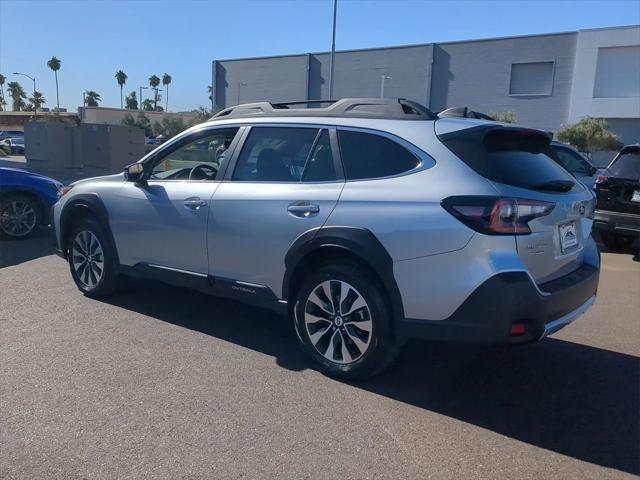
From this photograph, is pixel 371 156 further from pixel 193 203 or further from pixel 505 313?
pixel 193 203

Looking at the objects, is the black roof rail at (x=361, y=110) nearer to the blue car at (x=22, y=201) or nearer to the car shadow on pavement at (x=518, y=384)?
the car shadow on pavement at (x=518, y=384)

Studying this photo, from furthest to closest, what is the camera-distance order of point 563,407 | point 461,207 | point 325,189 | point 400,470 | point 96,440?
1. point 325,189
2. point 563,407
3. point 461,207
4. point 96,440
5. point 400,470

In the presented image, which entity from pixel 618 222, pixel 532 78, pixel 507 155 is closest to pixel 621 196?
pixel 618 222

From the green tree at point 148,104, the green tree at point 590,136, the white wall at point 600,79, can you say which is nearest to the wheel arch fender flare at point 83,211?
the green tree at point 590,136

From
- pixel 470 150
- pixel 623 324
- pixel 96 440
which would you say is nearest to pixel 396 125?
pixel 470 150

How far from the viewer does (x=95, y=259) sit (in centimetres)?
553

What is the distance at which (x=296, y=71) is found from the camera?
186 feet

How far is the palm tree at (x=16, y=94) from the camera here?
348 feet

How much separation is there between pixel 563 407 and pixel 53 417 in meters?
3.18

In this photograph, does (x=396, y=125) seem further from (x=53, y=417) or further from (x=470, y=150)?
(x=53, y=417)

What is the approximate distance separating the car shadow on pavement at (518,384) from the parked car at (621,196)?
4.36 meters

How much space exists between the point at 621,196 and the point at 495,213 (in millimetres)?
6161

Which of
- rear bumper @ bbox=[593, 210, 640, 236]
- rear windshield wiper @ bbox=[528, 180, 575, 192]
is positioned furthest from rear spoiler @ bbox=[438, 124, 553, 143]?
rear bumper @ bbox=[593, 210, 640, 236]

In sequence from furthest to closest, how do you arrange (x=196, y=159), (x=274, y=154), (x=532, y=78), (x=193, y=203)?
1. (x=532, y=78)
2. (x=196, y=159)
3. (x=193, y=203)
4. (x=274, y=154)
